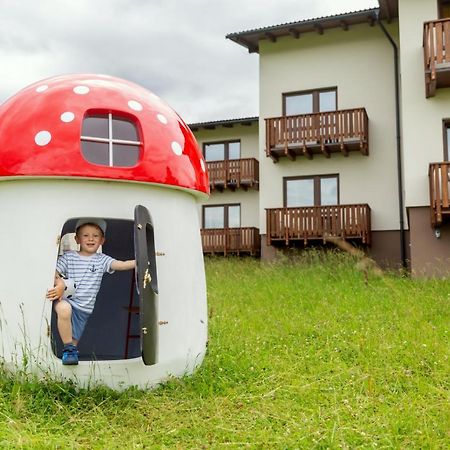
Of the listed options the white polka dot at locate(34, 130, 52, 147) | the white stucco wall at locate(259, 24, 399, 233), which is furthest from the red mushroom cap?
the white stucco wall at locate(259, 24, 399, 233)

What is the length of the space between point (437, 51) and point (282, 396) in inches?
483

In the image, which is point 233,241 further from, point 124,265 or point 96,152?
point 96,152

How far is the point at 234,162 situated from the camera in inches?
992

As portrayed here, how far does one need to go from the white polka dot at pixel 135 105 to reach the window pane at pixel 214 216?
2016 centimetres

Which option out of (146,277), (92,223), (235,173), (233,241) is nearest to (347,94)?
(235,173)

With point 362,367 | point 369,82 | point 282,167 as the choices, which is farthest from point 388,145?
point 362,367

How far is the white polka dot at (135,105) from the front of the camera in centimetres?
599

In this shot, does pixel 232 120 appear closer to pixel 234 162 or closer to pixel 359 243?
pixel 234 162

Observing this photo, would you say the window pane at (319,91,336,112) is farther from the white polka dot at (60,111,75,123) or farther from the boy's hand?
the boy's hand

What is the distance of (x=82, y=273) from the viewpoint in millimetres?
5832

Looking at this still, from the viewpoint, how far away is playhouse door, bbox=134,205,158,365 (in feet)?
16.9

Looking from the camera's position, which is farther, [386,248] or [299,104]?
[299,104]

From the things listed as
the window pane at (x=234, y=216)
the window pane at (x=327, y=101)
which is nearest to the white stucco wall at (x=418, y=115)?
the window pane at (x=327, y=101)

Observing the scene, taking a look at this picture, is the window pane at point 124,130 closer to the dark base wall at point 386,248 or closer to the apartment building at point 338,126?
the apartment building at point 338,126
